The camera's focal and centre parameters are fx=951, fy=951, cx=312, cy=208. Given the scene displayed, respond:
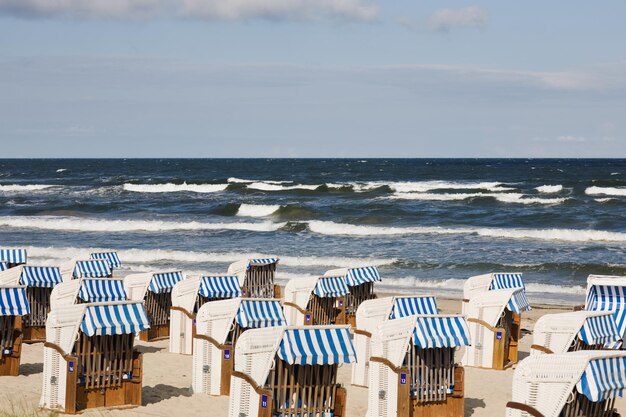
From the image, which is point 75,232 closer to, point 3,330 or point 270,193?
point 270,193

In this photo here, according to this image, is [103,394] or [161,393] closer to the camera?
[103,394]

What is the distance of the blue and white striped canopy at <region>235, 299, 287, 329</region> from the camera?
11.4 metres

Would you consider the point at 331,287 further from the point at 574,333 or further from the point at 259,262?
the point at 574,333

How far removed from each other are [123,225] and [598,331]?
29.7m

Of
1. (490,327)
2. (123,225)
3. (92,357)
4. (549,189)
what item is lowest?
(92,357)

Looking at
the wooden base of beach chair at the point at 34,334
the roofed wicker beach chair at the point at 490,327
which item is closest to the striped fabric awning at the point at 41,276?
the wooden base of beach chair at the point at 34,334

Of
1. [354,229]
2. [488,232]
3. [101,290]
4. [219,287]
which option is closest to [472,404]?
[219,287]

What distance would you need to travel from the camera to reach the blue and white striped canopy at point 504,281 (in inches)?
611

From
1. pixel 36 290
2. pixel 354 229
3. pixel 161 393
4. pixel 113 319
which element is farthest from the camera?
pixel 354 229

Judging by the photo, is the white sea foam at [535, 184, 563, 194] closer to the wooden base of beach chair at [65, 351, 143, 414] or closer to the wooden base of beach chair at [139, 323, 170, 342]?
the wooden base of beach chair at [139, 323, 170, 342]

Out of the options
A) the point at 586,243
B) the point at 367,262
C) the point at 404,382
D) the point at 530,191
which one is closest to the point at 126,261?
the point at 367,262

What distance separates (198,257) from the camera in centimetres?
2781

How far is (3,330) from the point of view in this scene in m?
12.0

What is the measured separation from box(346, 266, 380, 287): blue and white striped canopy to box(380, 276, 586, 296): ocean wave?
646 cm
